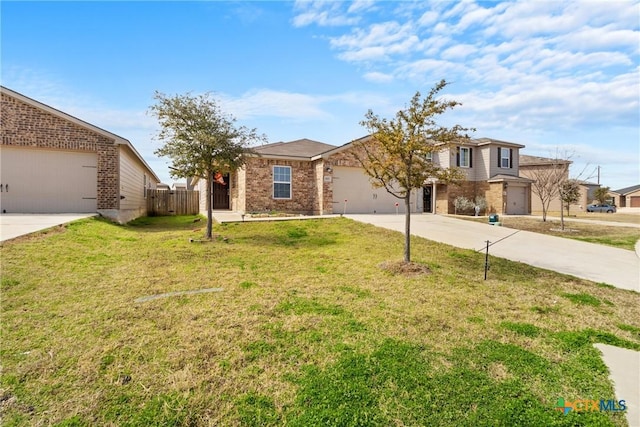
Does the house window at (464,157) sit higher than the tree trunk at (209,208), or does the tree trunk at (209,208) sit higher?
the house window at (464,157)

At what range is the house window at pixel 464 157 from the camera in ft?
78.0

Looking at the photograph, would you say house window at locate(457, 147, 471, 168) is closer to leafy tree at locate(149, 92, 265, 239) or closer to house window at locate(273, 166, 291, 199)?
house window at locate(273, 166, 291, 199)

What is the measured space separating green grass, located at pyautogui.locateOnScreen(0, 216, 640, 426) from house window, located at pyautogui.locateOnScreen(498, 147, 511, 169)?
67.7ft

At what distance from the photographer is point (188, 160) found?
30.3 ft

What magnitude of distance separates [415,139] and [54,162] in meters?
13.5

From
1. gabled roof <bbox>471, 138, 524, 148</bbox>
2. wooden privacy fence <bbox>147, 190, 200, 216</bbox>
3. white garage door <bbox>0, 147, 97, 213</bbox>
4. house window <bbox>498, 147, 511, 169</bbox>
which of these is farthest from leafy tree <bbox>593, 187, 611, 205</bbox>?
white garage door <bbox>0, 147, 97, 213</bbox>

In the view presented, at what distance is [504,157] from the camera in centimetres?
2400

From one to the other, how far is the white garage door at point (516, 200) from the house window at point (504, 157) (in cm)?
195

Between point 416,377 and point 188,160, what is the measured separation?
8.64m

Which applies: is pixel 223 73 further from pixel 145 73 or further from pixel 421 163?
pixel 421 163

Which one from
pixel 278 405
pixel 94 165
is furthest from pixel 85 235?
pixel 278 405
